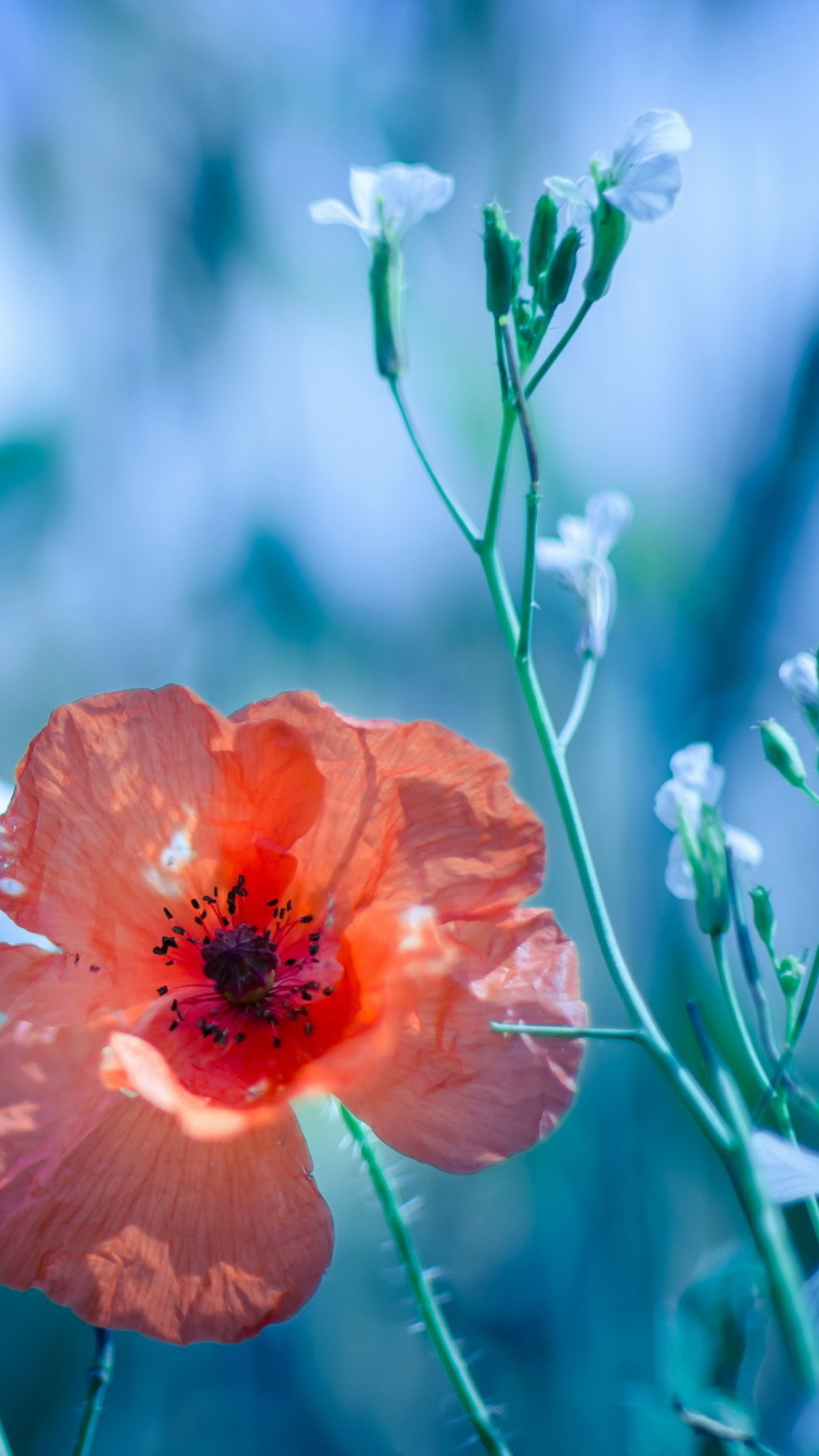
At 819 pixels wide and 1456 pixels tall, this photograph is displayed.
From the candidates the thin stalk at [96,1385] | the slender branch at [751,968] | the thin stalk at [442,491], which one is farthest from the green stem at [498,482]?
the thin stalk at [96,1385]

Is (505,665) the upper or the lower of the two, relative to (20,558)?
lower

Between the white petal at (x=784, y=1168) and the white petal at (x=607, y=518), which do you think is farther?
the white petal at (x=607, y=518)

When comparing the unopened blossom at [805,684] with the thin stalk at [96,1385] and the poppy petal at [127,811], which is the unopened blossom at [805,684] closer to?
the poppy petal at [127,811]

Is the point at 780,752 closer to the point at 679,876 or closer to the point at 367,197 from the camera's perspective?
the point at 679,876

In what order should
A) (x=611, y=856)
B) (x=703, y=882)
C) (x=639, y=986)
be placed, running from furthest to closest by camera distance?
(x=611, y=856)
(x=639, y=986)
(x=703, y=882)

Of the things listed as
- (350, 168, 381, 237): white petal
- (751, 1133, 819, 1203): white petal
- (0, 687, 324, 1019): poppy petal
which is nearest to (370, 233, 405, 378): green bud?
(350, 168, 381, 237): white petal

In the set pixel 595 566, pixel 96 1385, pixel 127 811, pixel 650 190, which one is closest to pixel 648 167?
pixel 650 190

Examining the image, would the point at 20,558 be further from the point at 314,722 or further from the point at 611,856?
the point at 314,722

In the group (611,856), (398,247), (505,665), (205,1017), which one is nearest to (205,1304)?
(205,1017)
